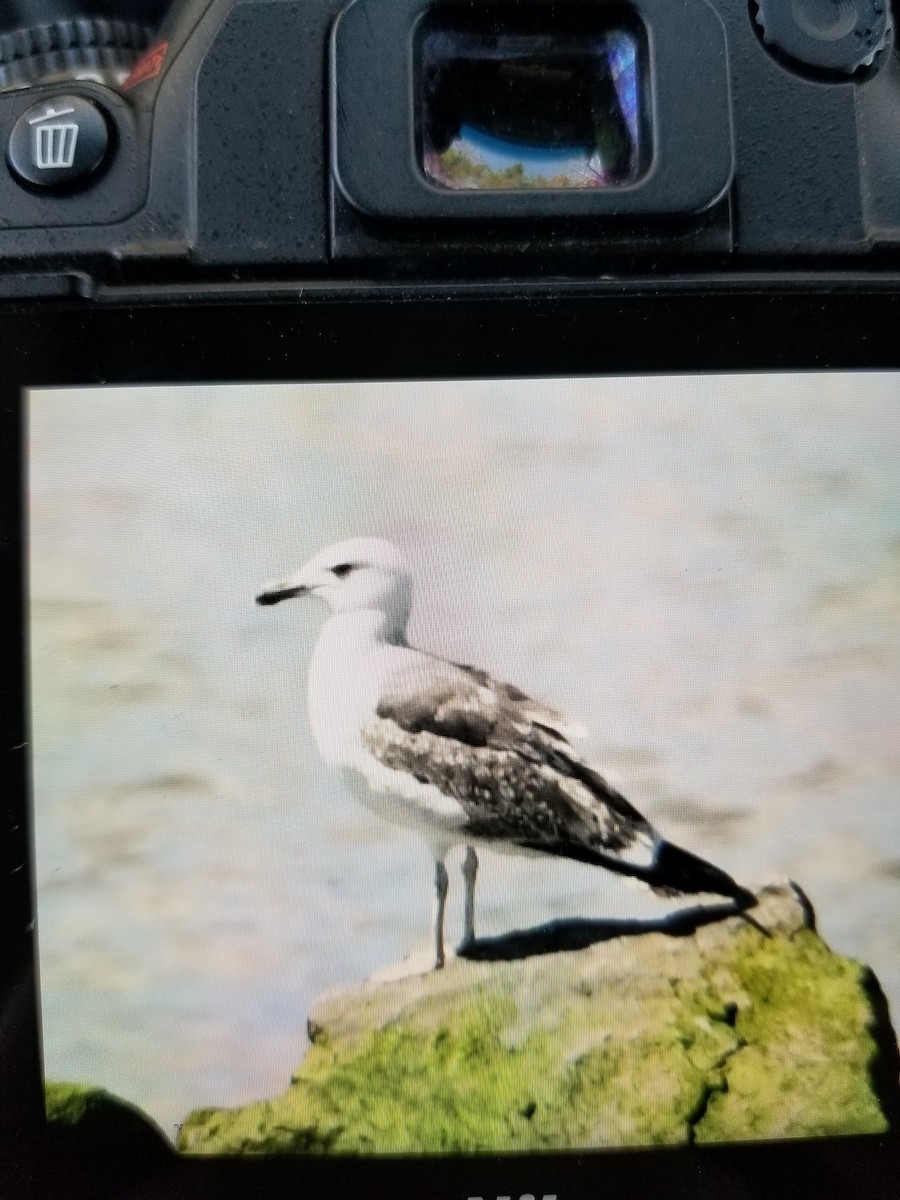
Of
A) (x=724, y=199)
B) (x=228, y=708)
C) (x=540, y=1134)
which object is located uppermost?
(x=724, y=199)

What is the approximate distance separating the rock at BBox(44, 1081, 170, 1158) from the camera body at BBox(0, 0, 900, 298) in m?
0.20

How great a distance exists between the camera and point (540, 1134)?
0.29 meters

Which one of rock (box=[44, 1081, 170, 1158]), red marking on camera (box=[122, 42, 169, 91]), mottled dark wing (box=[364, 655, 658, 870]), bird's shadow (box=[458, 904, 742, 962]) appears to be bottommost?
rock (box=[44, 1081, 170, 1158])

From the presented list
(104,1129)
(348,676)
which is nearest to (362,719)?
(348,676)

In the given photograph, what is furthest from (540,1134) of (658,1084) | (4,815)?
(4,815)

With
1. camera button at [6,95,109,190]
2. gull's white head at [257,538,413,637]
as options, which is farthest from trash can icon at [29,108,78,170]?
gull's white head at [257,538,413,637]

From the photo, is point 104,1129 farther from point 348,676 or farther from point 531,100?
point 531,100

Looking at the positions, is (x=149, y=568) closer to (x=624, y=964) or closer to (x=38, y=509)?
(x=38, y=509)

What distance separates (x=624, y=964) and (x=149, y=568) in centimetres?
15

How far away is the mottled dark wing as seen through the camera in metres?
0.30

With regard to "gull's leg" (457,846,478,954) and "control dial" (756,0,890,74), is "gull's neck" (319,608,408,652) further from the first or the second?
"control dial" (756,0,890,74)

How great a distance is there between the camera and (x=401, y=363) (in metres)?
0.30

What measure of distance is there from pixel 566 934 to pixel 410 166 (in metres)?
0.19

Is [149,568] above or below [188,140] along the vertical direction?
below
